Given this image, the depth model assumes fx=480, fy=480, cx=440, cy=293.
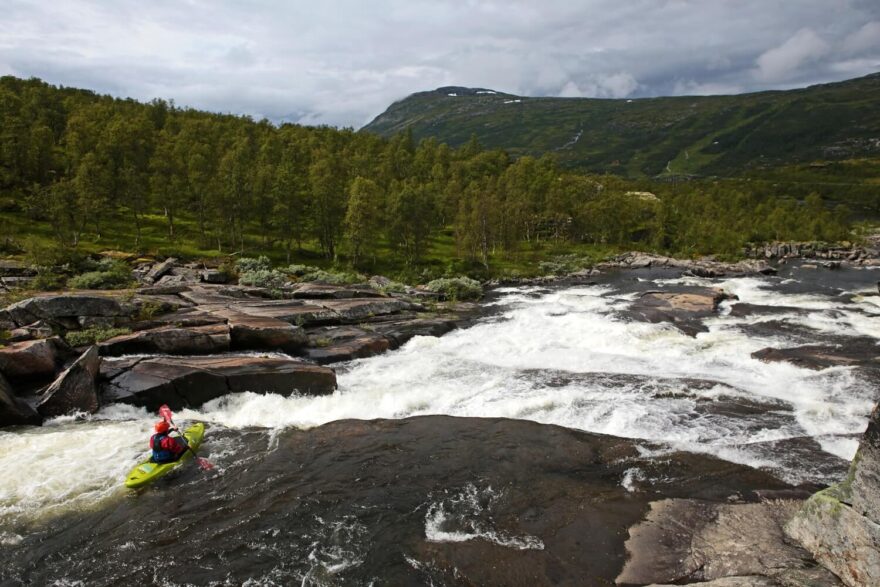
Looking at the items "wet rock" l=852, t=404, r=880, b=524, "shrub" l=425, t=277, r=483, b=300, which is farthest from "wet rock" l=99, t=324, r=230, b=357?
"shrub" l=425, t=277, r=483, b=300

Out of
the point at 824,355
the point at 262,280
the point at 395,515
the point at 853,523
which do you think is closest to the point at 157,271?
the point at 262,280

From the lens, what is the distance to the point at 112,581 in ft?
40.9

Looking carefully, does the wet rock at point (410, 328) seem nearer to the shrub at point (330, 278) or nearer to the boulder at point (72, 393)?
the shrub at point (330, 278)

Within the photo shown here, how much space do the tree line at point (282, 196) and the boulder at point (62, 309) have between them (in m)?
36.2

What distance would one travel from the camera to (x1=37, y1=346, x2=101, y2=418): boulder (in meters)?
21.7

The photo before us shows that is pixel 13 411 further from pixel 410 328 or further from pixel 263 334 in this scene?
pixel 410 328

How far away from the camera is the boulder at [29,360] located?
22516 mm

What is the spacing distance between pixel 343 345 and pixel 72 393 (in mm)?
15384

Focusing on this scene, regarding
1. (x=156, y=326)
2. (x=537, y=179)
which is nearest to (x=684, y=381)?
(x=156, y=326)

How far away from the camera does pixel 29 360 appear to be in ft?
75.0

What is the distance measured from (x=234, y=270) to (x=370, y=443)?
126 ft

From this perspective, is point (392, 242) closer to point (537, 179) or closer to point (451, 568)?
point (537, 179)

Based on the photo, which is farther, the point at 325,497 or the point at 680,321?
the point at 680,321

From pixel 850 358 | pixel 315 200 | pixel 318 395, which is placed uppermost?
pixel 315 200
